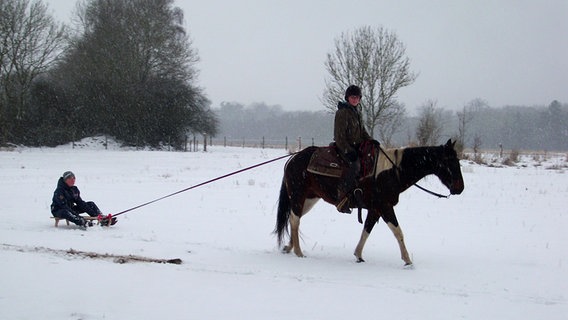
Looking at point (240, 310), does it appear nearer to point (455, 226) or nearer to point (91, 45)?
point (455, 226)

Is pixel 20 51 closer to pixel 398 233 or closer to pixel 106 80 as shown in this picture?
pixel 106 80

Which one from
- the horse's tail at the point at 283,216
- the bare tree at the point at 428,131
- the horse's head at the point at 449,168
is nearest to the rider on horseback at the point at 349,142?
the horse's tail at the point at 283,216

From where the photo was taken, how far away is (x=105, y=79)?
133 ft

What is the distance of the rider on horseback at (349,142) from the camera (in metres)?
7.14

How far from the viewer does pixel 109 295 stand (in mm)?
5105

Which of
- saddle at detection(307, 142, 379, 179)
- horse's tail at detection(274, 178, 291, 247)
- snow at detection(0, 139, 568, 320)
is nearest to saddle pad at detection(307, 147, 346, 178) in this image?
saddle at detection(307, 142, 379, 179)

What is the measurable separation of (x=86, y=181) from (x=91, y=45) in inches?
1035

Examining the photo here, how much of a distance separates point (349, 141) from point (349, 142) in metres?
0.02

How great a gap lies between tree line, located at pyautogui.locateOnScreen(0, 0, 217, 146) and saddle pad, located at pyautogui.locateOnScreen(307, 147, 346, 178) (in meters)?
35.3

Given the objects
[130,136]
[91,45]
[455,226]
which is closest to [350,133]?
[455,226]

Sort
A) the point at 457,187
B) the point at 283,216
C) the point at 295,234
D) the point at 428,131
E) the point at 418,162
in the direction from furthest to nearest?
the point at 428,131 → the point at 283,216 → the point at 295,234 → the point at 418,162 → the point at 457,187

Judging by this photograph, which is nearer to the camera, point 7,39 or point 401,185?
point 401,185

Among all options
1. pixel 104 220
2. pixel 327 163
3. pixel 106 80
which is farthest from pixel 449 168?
pixel 106 80

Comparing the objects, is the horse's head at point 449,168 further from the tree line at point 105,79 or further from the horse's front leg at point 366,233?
the tree line at point 105,79
